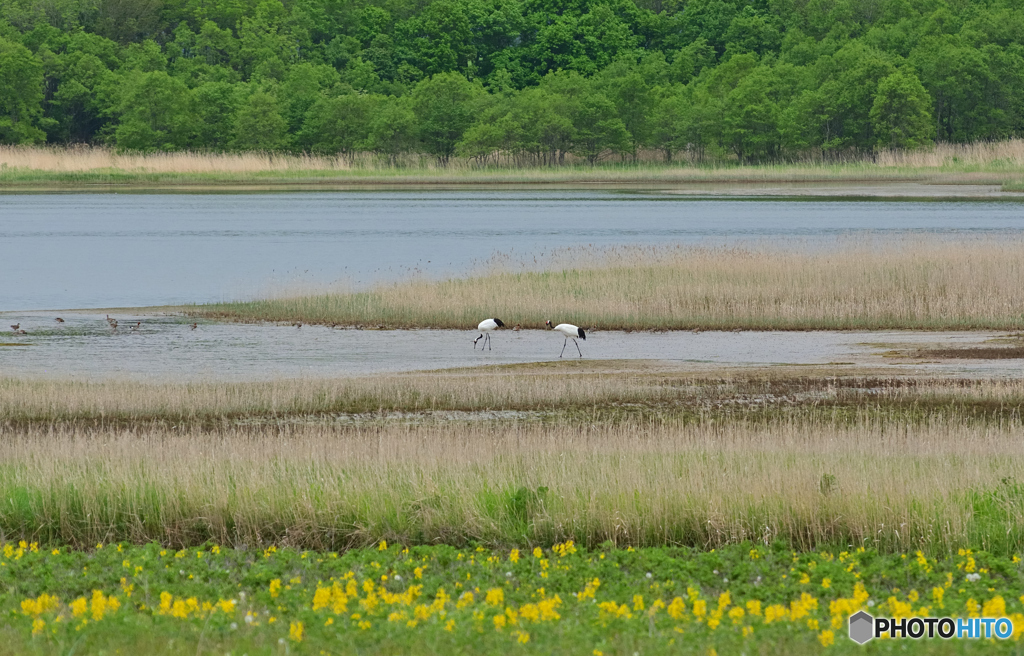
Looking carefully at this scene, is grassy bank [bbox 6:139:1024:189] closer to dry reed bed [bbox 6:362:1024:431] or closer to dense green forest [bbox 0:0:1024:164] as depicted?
dense green forest [bbox 0:0:1024:164]

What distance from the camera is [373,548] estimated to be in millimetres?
10828

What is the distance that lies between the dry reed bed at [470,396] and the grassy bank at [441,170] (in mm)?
71178

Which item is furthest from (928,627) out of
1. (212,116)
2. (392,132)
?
(212,116)

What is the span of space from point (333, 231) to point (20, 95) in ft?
230

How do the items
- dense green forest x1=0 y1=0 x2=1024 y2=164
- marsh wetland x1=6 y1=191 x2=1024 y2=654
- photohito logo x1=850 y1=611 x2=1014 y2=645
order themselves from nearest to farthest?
photohito logo x1=850 y1=611 x2=1014 y2=645, marsh wetland x1=6 y1=191 x2=1024 y2=654, dense green forest x1=0 y1=0 x2=1024 y2=164

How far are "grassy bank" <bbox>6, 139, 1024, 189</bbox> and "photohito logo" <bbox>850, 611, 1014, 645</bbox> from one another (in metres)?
83.8

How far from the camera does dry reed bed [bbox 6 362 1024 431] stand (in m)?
19.0

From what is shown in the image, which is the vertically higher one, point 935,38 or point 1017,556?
point 935,38

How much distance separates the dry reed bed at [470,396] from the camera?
18984 mm

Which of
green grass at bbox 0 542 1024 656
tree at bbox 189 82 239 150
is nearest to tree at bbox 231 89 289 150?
tree at bbox 189 82 239 150

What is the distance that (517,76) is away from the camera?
136125 mm

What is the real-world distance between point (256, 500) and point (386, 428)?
18.8 ft

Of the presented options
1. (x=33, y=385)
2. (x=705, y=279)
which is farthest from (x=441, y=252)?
(x=33, y=385)

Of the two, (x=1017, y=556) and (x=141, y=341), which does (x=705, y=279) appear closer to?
(x=141, y=341)
